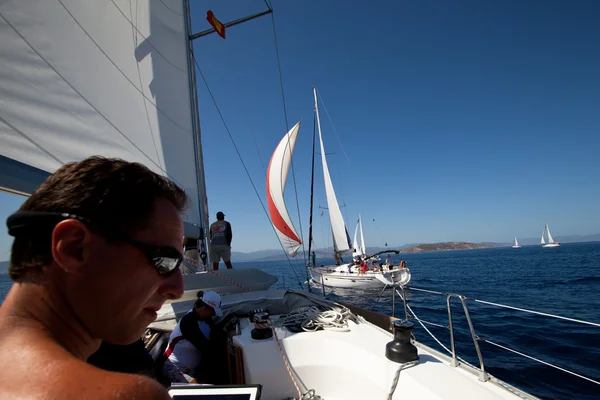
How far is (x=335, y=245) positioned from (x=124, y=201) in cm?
2510

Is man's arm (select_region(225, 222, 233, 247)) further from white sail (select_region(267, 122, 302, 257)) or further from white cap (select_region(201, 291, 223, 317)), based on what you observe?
white sail (select_region(267, 122, 302, 257))

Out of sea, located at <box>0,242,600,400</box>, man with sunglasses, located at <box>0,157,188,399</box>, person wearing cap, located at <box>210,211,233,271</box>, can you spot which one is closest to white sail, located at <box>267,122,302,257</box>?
sea, located at <box>0,242,600,400</box>

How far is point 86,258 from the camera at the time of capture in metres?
0.64

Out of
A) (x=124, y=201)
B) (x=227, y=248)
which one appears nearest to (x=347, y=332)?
(x=124, y=201)

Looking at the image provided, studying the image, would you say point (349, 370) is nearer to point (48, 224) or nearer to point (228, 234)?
point (48, 224)

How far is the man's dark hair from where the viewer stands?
2.10ft

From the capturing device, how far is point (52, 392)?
0.39m

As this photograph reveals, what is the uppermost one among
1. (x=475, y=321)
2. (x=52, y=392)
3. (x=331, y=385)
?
(x=52, y=392)

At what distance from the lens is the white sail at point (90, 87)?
7.19 ft

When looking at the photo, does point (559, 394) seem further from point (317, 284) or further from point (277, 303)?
point (317, 284)

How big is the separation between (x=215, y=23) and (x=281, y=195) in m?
17.0

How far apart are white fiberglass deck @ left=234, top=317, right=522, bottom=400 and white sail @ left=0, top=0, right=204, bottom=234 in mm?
2579

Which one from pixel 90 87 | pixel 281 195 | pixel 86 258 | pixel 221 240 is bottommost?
pixel 86 258

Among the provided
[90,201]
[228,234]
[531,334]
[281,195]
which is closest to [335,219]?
[281,195]
